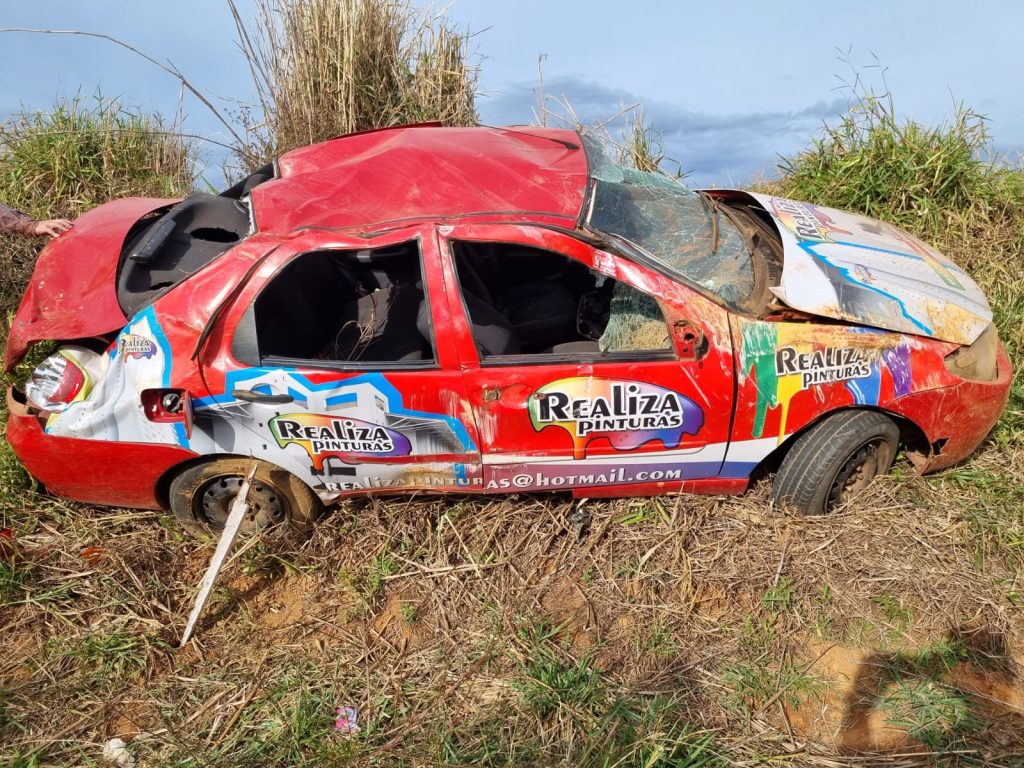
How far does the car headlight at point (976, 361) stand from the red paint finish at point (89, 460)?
3.38 metres

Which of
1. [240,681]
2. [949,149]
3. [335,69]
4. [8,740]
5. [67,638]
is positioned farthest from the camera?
[335,69]

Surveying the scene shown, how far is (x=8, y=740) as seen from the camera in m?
2.63

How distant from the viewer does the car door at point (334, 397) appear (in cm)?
283

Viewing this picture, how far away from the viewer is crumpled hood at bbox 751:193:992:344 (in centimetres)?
297

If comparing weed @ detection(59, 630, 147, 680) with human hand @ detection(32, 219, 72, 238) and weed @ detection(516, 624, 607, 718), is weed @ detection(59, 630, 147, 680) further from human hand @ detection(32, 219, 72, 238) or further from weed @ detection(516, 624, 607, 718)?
human hand @ detection(32, 219, 72, 238)

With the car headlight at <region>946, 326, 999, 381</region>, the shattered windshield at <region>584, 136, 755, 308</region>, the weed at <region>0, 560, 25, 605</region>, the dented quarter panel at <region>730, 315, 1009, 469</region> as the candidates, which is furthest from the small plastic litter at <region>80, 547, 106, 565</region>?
the car headlight at <region>946, 326, 999, 381</region>

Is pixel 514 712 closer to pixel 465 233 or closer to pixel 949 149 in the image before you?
pixel 465 233

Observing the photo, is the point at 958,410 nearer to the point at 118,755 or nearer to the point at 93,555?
the point at 118,755

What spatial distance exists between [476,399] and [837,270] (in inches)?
66.6

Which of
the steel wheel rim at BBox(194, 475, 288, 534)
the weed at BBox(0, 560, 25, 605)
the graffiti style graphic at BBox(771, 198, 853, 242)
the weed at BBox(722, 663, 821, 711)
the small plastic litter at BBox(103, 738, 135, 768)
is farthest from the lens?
the graffiti style graphic at BBox(771, 198, 853, 242)

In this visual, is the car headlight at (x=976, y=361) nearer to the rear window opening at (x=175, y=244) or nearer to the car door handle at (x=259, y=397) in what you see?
the car door handle at (x=259, y=397)

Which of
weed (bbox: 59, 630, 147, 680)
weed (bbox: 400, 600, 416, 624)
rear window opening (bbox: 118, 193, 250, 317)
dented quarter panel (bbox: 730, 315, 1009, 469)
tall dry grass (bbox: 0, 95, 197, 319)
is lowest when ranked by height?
weed (bbox: 59, 630, 147, 680)

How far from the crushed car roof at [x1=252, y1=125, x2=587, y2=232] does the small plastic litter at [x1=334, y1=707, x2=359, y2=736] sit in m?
1.89

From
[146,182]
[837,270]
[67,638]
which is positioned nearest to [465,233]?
[837,270]
